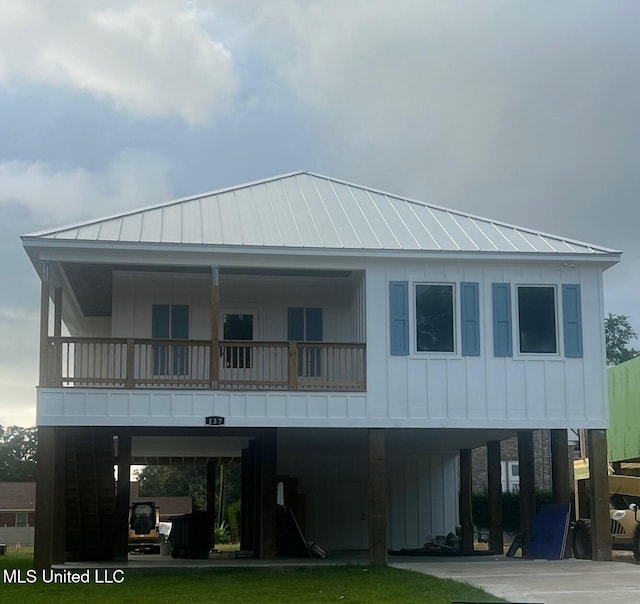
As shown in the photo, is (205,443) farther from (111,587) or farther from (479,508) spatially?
(479,508)

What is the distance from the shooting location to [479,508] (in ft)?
128

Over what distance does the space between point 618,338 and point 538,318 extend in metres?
45.6

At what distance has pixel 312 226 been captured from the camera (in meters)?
20.4

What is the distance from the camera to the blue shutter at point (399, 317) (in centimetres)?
1927

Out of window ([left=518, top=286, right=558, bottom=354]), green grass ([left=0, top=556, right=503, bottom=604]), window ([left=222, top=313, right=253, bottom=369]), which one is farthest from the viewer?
window ([left=222, top=313, right=253, bottom=369])

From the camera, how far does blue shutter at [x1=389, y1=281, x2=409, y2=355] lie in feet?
63.2

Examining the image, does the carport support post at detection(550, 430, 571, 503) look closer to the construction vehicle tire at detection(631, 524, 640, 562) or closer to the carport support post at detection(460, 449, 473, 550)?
the construction vehicle tire at detection(631, 524, 640, 562)

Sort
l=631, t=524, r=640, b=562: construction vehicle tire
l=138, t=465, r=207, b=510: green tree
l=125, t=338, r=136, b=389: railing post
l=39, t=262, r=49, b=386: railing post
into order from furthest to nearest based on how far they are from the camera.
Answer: l=138, t=465, r=207, b=510: green tree
l=631, t=524, r=640, b=562: construction vehicle tire
l=125, t=338, r=136, b=389: railing post
l=39, t=262, r=49, b=386: railing post

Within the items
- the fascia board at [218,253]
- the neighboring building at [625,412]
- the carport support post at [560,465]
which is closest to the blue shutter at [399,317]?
the fascia board at [218,253]

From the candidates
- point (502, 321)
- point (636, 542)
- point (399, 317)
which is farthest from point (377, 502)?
point (636, 542)

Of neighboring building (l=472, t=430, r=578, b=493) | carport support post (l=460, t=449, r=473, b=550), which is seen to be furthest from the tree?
carport support post (l=460, t=449, r=473, b=550)

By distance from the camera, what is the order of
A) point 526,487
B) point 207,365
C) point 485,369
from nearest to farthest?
1. point 485,369
2. point 207,365
3. point 526,487

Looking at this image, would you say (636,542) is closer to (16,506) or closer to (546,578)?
(546,578)

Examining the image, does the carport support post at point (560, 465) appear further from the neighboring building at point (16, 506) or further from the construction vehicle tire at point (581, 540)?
the neighboring building at point (16, 506)
